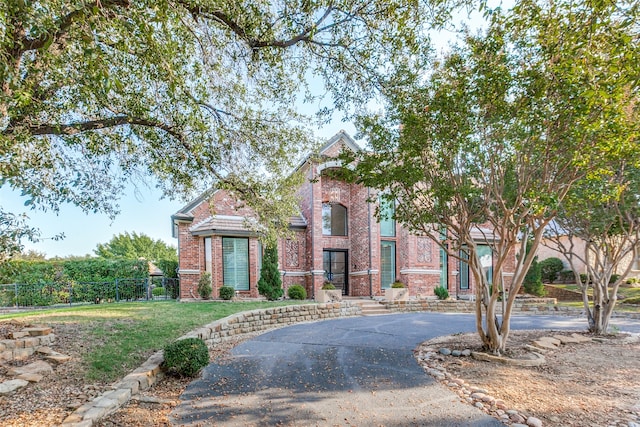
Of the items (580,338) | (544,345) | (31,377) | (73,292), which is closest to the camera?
(31,377)

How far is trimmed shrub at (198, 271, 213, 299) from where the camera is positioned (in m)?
14.8

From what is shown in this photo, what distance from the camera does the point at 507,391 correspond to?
4.84m

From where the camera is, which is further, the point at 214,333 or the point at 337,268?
the point at 337,268

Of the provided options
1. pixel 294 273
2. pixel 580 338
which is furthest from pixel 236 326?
pixel 580 338

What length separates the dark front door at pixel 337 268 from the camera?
18188 millimetres

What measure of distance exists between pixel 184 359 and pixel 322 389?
2177mm

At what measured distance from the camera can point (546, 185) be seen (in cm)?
615

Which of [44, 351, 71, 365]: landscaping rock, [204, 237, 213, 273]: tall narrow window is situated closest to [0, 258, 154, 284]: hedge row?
[204, 237, 213, 273]: tall narrow window

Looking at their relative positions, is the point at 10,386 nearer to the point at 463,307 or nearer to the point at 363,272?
the point at 363,272

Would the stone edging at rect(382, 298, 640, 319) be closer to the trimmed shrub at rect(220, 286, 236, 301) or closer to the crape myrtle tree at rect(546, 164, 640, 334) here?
the crape myrtle tree at rect(546, 164, 640, 334)

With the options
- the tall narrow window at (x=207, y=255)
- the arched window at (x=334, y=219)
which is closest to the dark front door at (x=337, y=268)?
the arched window at (x=334, y=219)

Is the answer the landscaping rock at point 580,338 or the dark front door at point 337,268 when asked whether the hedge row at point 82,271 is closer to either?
the dark front door at point 337,268

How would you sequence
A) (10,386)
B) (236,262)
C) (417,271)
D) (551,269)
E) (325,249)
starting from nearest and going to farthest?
(10,386), (236,262), (417,271), (325,249), (551,269)

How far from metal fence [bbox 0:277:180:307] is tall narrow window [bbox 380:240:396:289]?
1119 centimetres
